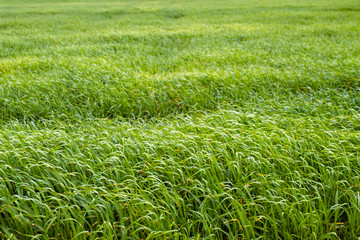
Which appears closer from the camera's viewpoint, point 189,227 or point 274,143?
point 189,227

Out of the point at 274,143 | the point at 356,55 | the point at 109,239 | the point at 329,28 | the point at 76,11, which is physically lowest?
the point at 109,239

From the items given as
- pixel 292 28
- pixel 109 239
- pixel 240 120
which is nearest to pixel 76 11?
pixel 292 28

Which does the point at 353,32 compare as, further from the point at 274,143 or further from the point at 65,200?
the point at 65,200

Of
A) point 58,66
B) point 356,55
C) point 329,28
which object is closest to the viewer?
point 58,66

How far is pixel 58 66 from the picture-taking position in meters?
8.72

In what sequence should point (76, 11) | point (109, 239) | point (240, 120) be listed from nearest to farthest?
point (109, 239)
point (240, 120)
point (76, 11)

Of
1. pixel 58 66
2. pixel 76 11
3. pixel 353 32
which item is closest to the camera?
pixel 58 66

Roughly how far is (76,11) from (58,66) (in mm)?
21078

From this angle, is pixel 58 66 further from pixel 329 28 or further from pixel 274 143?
pixel 329 28

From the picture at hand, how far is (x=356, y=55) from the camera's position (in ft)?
32.5

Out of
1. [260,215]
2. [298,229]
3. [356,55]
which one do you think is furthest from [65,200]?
[356,55]

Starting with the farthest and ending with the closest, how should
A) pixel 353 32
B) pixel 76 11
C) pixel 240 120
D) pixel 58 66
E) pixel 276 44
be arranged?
pixel 76 11 < pixel 353 32 < pixel 276 44 < pixel 58 66 < pixel 240 120

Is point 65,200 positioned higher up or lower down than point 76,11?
lower down

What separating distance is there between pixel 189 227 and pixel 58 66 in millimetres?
7571
